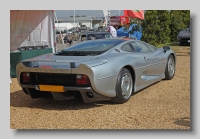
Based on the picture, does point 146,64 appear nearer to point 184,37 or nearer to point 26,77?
point 26,77

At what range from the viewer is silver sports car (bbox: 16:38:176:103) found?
4.77 metres

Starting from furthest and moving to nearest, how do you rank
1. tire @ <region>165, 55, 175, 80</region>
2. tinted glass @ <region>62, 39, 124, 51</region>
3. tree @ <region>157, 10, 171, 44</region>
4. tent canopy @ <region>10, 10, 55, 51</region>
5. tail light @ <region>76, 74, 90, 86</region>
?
tree @ <region>157, 10, 171, 44</region> → tent canopy @ <region>10, 10, 55, 51</region> → tire @ <region>165, 55, 175, 80</region> → tinted glass @ <region>62, 39, 124, 51</region> → tail light @ <region>76, 74, 90, 86</region>

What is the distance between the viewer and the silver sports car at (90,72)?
4.77 meters

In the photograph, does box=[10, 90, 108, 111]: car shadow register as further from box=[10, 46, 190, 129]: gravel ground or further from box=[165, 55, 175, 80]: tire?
box=[165, 55, 175, 80]: tire

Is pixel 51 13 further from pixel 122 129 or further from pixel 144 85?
pixel 122 129

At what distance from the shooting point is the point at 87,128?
4.19 meters

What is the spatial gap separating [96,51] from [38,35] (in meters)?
7.25

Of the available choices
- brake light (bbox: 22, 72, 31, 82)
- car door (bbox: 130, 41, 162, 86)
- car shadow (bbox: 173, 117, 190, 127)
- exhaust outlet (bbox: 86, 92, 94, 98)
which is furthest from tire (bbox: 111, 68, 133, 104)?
brake light (bbox: 22, 72, 31, 82)

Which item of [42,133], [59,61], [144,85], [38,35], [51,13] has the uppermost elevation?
[51,13]

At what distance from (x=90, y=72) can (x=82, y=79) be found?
202mm

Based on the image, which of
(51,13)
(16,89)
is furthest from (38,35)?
(16,89)

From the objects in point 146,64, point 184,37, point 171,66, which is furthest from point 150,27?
point 146,64

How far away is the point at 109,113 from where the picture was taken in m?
4.78

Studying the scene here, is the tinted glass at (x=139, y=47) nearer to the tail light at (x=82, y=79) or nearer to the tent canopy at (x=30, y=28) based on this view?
the tail light at (x=82, y=79)
